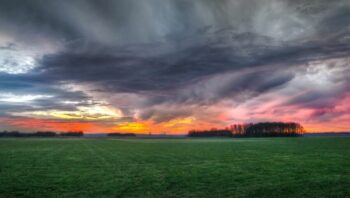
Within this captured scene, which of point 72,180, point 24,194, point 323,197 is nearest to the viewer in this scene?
point 323,197

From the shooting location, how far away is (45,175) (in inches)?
925

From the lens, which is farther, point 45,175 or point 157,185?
point 45,175

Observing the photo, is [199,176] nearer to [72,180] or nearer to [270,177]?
[270,177]

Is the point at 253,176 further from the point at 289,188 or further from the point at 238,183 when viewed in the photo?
the point at 289,188

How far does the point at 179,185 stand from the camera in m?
18.6

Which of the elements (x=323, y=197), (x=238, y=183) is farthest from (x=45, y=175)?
(x=323, y=197)

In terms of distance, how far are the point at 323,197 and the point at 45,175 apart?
19.2m

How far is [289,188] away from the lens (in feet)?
56.4

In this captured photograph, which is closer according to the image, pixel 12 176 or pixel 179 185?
pixel 179 185

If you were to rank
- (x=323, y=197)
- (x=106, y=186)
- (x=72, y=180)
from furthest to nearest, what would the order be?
1. (x=72, y=180)
2. (x=106, y=186)
3. (x=323, y=197)

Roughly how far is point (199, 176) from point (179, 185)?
3.87m

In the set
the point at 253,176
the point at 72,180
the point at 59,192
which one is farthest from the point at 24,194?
the point at 253,176

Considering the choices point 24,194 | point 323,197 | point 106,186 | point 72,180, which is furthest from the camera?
point 72,180

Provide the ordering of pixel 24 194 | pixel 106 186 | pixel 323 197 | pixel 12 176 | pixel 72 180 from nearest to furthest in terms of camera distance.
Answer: pixel 323 197, pixel 24 194, pixel 106 186, pixel 72 180, pixel 12 176
